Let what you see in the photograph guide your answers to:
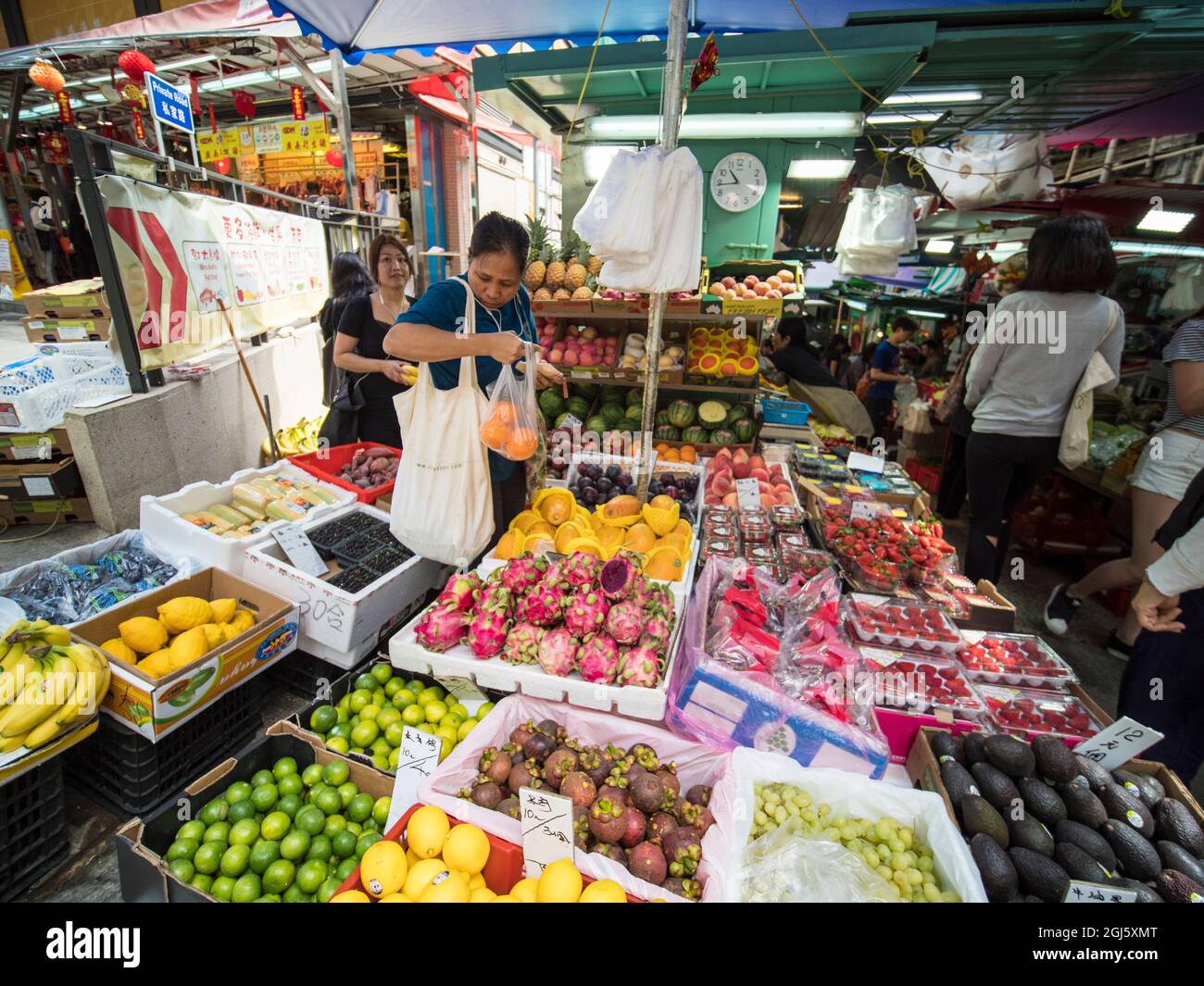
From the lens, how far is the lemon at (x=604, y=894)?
A: 1.35 meters

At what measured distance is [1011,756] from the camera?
1746mm

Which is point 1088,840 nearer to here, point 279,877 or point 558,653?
point 558,653

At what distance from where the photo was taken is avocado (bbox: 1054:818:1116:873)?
1.52 m

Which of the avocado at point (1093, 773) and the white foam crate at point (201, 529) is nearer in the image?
the avocado at point (1093, 773)

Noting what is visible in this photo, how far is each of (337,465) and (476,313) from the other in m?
2.18

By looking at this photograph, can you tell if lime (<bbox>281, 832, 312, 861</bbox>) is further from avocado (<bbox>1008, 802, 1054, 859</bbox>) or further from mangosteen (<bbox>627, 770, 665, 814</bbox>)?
avocado (<bbox>1008, 802, 1054, 859</bbox>)

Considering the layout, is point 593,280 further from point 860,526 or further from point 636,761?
point 636,761

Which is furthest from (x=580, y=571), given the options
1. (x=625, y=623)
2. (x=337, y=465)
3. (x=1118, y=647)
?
(x=1118, y=647)

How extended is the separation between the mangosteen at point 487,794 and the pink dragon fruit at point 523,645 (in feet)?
1.35

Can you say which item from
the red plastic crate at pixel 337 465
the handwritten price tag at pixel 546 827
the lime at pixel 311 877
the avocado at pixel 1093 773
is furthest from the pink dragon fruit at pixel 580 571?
the red plastic crate at pixel 337 465

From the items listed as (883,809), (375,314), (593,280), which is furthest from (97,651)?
(593,280)

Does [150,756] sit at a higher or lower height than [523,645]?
lower

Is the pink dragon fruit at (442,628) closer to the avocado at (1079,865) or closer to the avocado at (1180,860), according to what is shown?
the avocado at (1079,865)
